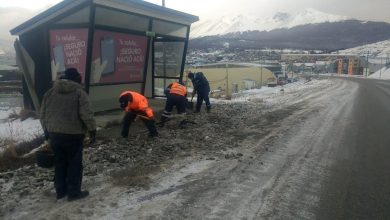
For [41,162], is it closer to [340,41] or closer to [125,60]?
[125,60]

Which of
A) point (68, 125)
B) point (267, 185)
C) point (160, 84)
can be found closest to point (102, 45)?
point (160, 84)

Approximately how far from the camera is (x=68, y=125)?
17.7ft

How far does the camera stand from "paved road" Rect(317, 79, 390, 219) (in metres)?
5.09

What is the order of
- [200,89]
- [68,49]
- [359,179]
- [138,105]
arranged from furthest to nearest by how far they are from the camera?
[200,89] < [68,49] < [138,105] < [359,179]

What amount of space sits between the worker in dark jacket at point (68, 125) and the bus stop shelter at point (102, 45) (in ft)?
18.6

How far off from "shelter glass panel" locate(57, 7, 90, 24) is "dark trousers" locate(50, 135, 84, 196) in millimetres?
6104

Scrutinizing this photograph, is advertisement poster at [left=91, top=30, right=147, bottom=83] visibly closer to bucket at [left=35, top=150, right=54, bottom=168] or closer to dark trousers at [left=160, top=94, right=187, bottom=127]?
dark trousers at [left=160, top=94, right=187, bottom=127]

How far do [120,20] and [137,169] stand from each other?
260 inches

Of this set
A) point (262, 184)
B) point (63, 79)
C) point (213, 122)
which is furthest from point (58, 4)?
point (262, 184)

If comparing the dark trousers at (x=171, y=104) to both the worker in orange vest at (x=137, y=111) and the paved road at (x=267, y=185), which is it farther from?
the paved road at (x=267, y=185)

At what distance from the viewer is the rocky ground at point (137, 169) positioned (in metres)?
5.04

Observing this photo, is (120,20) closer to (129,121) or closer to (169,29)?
(169,29)

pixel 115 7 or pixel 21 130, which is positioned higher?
pixel 115 7

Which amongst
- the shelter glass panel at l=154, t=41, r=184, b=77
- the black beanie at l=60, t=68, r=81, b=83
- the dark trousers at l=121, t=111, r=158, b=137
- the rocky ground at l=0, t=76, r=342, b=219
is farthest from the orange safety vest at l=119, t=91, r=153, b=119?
the shelter glass panel at l=154, t=41, r=184, b=77
